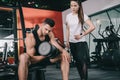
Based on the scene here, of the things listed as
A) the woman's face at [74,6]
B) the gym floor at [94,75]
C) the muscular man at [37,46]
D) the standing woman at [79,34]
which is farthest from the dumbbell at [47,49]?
the gym floor at [94,75]

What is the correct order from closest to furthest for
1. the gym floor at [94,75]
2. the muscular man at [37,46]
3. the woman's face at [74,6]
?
the muscular man at [37,46]
the woman's face at [74,6]
the gym floor at [94,75]

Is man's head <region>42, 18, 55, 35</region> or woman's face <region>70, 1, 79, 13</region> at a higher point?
woman's face <region>70, 1, 79, 13</region>

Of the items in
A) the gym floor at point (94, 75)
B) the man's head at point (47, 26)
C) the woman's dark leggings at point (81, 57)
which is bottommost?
the gym floor at point (94, 75)

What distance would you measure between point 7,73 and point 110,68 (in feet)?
11.2

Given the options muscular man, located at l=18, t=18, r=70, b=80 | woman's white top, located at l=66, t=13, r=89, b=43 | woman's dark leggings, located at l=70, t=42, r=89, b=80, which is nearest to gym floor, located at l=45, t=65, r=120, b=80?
woman's dark leggings, located at l=70, t=42, r=89, b=80

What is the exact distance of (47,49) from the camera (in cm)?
258

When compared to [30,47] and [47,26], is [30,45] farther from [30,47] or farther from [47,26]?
[47,26]

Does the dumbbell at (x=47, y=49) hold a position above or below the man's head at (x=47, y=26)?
below

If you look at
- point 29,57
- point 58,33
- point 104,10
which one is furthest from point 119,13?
point 29,57

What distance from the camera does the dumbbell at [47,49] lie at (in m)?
2.57

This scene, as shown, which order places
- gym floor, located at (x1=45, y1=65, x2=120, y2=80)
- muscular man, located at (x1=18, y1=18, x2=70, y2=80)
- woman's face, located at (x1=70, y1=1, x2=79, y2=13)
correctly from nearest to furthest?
1. muscular man, located at (x1=18, y1=18, x2=70, y2=80)
2. woman's face, located at (x1=70, y1=1, x2=79, y2=13)
3. gym floor, located at (x1=45, y1=65, x2=120, y2=80)

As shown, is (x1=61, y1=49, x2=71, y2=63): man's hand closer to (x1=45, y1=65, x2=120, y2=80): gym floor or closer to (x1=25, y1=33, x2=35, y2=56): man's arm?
(x1=25, y1=33, x2=35, y2=56): man's arm

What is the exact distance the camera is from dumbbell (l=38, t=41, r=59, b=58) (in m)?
2.57

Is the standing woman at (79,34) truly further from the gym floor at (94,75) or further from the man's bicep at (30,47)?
the gym floor at (94,75)
